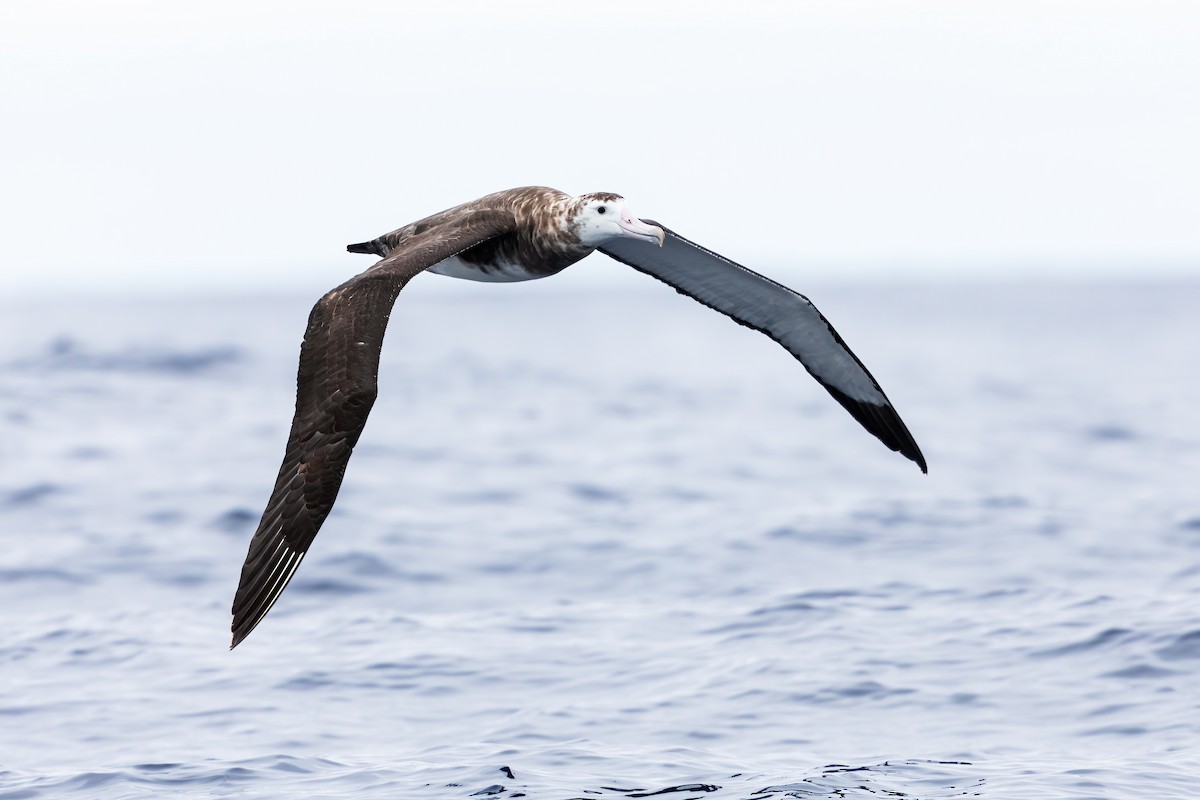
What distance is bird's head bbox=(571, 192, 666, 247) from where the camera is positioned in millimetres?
10953

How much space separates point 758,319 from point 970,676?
3459 millimetres

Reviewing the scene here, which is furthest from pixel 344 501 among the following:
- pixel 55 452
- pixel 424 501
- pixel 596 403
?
pixel 596 403

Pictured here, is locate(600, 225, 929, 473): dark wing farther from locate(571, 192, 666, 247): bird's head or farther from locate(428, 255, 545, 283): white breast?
locate(428, 255, 545, 283): white breast

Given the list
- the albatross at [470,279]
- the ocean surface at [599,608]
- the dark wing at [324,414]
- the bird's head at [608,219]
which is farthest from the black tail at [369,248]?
the ocean surface at [599,608]

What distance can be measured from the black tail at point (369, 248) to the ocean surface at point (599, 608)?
3.57 m

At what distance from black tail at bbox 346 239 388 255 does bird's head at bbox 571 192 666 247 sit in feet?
6.25

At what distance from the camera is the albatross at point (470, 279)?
9.09 metres

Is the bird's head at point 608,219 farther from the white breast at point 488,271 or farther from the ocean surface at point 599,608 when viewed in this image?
the ocean surface at point 599,608

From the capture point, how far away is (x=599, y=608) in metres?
15.4

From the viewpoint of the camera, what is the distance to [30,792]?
10266 millimetres

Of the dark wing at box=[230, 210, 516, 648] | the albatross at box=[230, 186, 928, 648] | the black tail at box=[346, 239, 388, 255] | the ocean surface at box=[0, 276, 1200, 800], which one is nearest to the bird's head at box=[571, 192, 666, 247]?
the albatross at box=[230, 186, 928, 648]

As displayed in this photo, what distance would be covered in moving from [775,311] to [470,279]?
2.53 m

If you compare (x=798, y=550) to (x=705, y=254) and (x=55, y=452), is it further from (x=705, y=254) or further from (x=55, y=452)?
(x=55, y=452)

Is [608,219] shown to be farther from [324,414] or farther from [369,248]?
[324,414]
